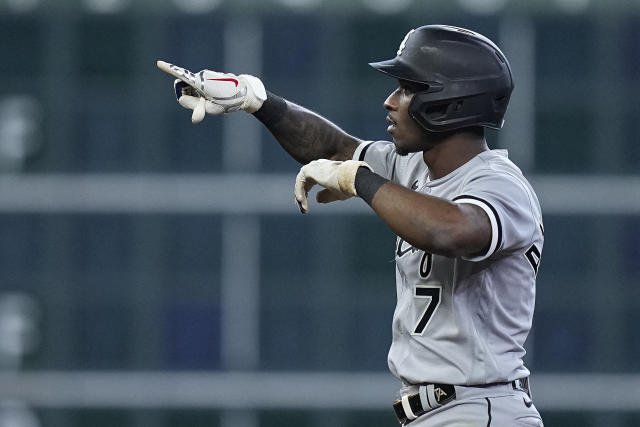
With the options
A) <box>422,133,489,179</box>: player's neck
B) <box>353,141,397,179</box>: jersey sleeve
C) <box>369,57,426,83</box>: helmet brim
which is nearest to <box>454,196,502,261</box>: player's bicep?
<box>422,133,489,179</box>: player's neck

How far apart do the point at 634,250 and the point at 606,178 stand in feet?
2.50

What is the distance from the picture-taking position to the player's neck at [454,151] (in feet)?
13.6

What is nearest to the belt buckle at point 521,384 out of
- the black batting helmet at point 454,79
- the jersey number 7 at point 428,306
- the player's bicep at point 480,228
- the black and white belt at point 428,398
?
the black and white belt at point 428,398

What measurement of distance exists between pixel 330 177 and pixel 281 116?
0.81m

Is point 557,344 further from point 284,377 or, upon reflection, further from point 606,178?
Result: point 284,377

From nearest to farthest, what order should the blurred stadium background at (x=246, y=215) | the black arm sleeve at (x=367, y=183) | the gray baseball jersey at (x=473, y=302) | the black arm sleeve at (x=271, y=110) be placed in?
the black arm sleeve at (x=367, y=183) → the gray baseball jersey at (x=473, y=302) → the black arm sleeve at (x=271, y=110) → the blurred stadium background at (x=246, y=215)

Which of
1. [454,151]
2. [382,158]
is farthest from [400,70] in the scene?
[382,158]

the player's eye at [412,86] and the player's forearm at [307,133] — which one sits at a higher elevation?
the player's eye at [412,86]

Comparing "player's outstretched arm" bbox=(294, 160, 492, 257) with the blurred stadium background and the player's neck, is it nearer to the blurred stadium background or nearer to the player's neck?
the player's neck

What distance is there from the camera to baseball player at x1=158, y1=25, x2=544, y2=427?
13.0ft

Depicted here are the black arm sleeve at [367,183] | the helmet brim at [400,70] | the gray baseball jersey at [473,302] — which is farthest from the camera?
the helmet brim at [400,70]

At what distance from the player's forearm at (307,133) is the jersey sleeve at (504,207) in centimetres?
89

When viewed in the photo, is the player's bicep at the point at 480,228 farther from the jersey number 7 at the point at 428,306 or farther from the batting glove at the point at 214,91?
the batting glove at the point at 214,91

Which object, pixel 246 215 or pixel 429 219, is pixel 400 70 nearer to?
pixel 429 219
